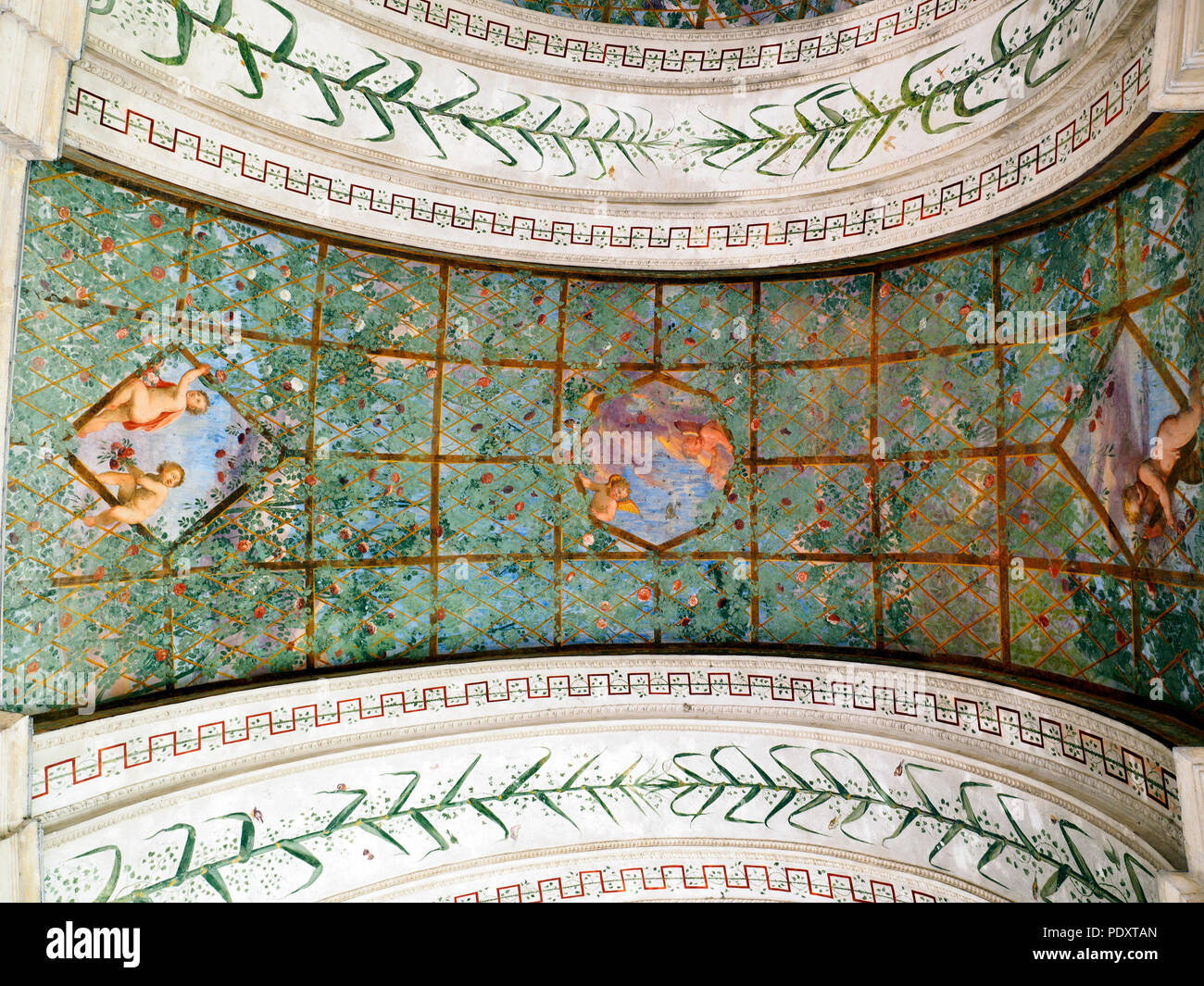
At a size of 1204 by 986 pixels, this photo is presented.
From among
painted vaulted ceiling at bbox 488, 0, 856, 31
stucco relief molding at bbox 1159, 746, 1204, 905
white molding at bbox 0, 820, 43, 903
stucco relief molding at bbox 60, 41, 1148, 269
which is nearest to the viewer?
stucco relief molding at bbox 1159, 746, 1204, 905

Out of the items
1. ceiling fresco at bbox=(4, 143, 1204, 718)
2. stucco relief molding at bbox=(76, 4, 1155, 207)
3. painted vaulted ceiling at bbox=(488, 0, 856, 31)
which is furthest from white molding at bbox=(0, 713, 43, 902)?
painted vaulted ceiling at bbox=(488, 0, 856, 31)

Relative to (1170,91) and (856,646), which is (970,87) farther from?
(856,646)

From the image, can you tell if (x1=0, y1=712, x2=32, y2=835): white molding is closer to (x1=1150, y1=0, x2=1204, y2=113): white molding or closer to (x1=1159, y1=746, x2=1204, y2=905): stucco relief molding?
(x1=1159, y1=746, x2=1204, y2=905): stucco relief molding

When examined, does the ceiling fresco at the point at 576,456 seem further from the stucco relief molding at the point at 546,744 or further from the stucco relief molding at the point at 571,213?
the stucco relief molding at the point at 546,744

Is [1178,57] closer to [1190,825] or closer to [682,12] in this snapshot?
[682,12]

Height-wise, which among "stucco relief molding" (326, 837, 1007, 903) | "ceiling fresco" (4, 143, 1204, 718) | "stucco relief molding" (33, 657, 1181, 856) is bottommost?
"stucco relief molding" (326, 837, 1007, 903)

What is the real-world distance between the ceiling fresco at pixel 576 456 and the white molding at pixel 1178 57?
57cm

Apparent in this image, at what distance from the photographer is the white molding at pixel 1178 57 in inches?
116

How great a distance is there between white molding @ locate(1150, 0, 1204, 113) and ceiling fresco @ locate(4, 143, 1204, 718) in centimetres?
57

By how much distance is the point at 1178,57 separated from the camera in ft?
9.83

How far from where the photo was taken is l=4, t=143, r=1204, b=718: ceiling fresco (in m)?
4.11

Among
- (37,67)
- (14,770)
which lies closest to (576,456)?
(37,67)

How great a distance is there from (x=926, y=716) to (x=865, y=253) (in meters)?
3.09

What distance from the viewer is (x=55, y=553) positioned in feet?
14.2
